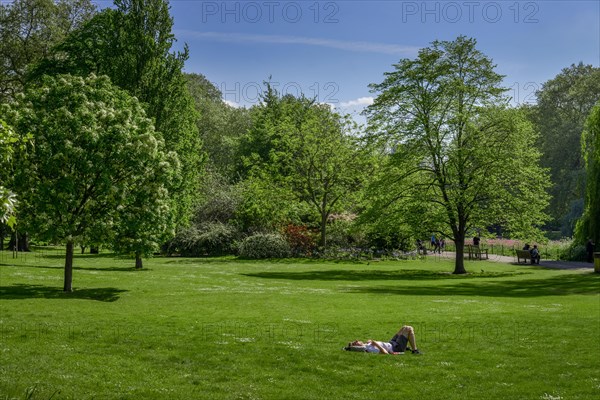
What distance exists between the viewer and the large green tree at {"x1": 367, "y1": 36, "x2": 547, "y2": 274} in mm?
44125

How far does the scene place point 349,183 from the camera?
60.0m

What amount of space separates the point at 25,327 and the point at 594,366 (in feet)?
54.6

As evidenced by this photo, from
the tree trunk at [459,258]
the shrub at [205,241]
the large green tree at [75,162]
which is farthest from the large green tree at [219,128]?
the large green tree at [75,162]

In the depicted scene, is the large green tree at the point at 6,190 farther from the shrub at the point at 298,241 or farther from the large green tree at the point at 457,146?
the shrub at the point at 298,241

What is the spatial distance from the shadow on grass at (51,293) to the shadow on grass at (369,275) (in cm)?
1228

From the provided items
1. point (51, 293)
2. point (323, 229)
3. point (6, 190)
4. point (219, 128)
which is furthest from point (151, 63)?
point (219, 128)

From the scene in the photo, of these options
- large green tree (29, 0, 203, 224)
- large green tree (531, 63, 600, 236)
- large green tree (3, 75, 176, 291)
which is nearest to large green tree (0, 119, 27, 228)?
large green tree (3, 75, 176, 291)

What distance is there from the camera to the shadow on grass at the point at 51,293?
25.8 metres

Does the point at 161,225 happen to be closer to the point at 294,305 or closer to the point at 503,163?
the point at 294,305

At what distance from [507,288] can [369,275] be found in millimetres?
10700

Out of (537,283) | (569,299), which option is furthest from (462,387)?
(537,283)

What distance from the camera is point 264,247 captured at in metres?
56.7

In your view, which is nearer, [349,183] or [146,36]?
[146,36]

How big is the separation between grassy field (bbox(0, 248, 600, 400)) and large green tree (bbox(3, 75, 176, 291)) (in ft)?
10.9
